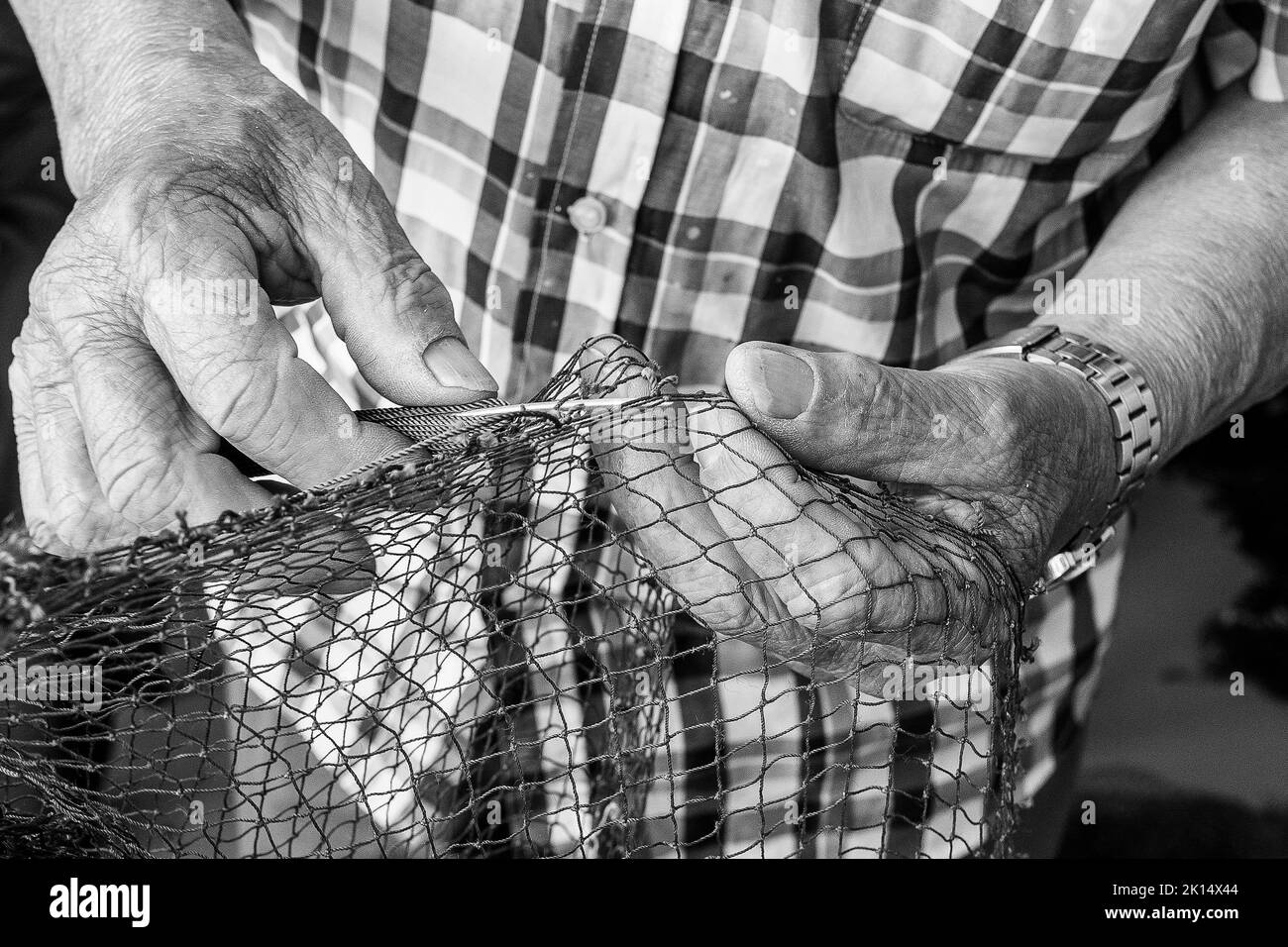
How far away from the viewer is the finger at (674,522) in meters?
0.84

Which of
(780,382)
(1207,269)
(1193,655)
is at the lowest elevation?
(1193,655)

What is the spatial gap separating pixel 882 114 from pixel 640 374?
0.43 meters

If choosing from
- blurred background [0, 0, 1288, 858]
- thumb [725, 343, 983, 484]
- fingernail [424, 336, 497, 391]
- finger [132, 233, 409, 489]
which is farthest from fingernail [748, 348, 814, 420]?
blurred background [0, 0, 1288, 858]

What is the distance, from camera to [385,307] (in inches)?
31.0

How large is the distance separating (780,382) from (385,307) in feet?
0.97

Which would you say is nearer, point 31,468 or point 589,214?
point 31,468

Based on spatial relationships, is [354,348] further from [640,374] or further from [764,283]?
[764,283]

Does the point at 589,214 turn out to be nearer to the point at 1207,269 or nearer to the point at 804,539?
the point at 804,539

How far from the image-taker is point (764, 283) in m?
1.14

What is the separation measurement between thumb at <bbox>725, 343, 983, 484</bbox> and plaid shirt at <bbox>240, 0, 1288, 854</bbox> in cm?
26

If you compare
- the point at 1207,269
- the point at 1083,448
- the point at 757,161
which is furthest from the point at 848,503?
the point at 1207,269

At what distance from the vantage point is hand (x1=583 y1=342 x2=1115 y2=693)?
804mm
